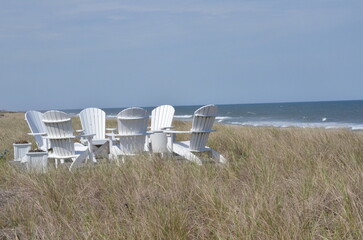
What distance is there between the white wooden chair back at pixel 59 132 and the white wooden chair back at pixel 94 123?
2.11 meters

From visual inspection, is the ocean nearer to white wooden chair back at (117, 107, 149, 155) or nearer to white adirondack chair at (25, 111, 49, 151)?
white wooden chair back at (117, 107, 149, 155)

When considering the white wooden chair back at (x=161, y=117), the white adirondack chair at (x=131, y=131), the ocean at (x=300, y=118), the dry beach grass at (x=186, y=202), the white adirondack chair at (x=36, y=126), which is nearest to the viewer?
the dry beach grass at (x=186, y=202)

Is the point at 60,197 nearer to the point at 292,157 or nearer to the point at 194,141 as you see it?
the point at 292,157

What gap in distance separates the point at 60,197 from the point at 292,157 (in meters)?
2.82

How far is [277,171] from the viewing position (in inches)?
214

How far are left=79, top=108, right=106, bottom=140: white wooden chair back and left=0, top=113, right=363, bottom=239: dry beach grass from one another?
11.7 ft

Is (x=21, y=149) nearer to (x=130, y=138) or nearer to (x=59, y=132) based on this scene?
(x=59, y=132)

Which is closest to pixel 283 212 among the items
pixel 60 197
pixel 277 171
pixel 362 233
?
pixel 362 233

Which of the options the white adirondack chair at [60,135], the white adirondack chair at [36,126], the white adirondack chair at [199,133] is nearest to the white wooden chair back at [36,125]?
the white adirondack chair at [36,126]

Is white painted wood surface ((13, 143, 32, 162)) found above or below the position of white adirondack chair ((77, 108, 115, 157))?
below

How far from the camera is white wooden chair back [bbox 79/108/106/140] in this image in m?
9.79

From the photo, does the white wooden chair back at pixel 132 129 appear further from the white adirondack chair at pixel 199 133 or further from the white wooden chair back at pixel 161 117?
the white wooden chair back at pixel 161 117

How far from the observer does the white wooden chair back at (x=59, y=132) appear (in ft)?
24.6

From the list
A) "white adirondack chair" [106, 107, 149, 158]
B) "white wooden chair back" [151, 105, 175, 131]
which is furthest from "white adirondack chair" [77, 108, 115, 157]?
"white adirondack chair" [106, 107, 149, 158]
